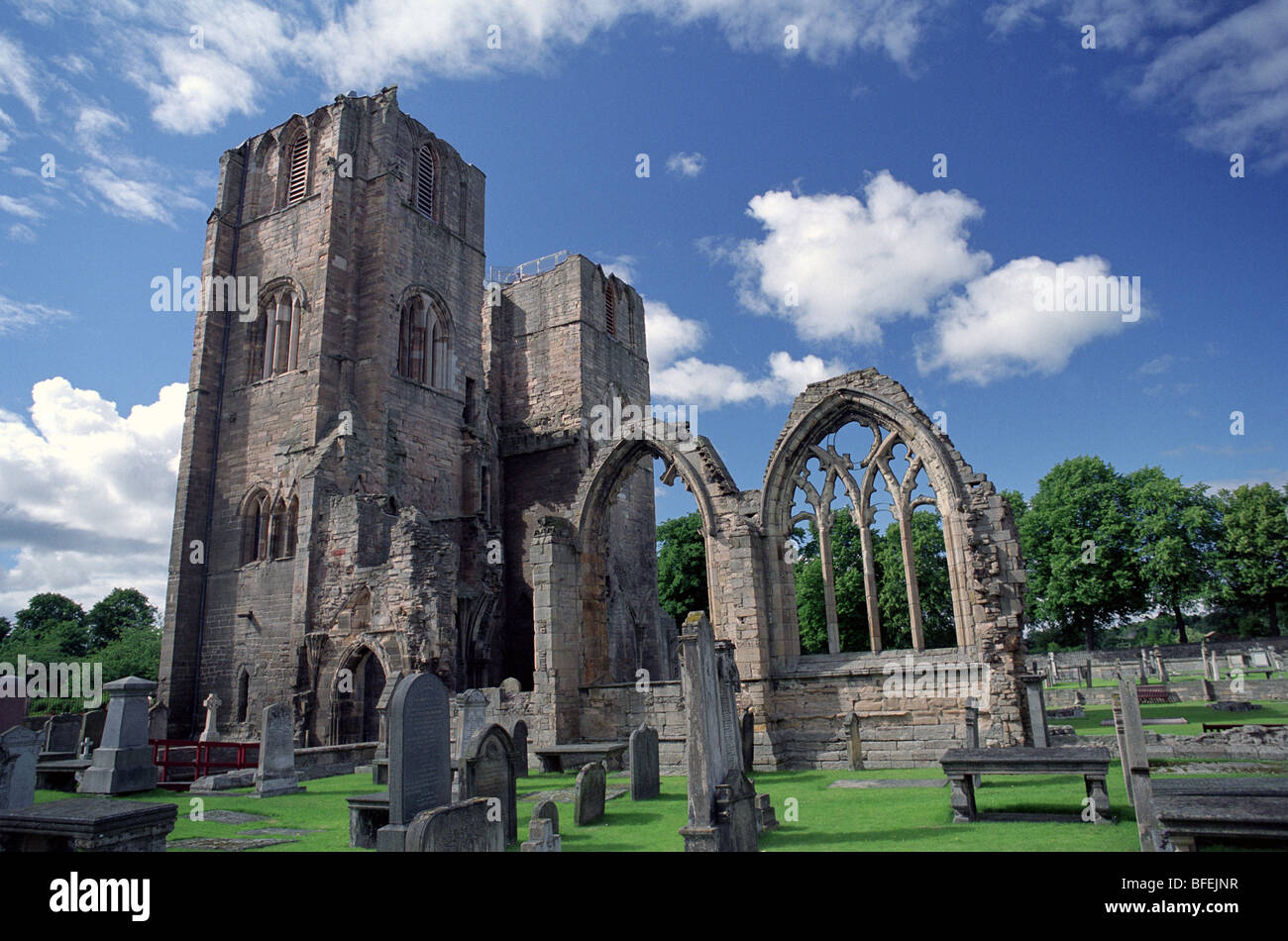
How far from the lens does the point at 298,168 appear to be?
26750mm

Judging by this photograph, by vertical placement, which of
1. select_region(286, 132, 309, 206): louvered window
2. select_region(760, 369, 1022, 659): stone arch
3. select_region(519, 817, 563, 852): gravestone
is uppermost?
select_region(286, 132, 309, 206): louvered window

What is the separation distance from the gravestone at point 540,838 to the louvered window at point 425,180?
2540 cm

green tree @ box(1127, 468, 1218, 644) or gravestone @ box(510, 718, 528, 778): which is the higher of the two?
green tree @ box(1127, 468, 1218, 644)

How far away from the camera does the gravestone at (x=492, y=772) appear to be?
7246 millimetres

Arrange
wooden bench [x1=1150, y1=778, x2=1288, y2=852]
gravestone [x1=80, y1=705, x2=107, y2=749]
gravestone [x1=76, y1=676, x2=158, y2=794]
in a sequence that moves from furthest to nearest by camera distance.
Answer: gravestone [x1=80, y1=705, x2=107, y2=749], gravestone [x1=76, y1=676, x2=158, y2=794], wooden bench [x1=1150, y1=778, x2=1288, y2=852]

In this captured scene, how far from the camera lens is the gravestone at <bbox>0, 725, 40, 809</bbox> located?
28.5ft

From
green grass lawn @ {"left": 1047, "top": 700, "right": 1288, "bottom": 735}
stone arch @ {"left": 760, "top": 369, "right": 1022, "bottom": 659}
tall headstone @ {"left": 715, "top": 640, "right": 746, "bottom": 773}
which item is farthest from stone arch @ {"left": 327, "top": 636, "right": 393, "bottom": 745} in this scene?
green grass lawn @ {"left": 1047, "top": 700, "right": 1288, "bottom": 735}

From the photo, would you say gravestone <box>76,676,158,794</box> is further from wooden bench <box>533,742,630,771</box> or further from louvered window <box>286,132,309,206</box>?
louvered window <box>286,132,309,206</box>

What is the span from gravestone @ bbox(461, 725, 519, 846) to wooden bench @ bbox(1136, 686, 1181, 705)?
72.0 feet

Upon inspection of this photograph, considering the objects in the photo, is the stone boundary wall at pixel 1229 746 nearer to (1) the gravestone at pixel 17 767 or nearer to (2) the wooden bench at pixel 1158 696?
(1) the gravestone at pixel 17 767

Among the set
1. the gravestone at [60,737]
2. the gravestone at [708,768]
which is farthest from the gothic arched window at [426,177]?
the gravestone at [708,768]

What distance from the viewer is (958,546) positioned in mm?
11969
